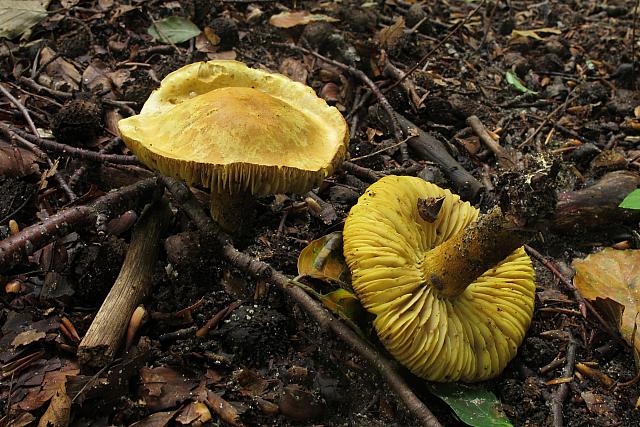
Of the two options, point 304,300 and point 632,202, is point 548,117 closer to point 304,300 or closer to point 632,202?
point 632,202

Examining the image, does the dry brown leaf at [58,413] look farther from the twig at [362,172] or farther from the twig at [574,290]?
the twig at [574,290]

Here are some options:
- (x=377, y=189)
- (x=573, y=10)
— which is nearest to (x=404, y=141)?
(x=377, y=189)

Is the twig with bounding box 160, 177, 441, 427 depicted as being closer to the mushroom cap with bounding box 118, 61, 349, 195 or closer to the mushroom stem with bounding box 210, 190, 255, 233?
the mushroom stem with bounding box 210, 190, 255, 233

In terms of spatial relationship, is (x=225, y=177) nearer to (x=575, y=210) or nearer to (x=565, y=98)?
(x=575, y=210)

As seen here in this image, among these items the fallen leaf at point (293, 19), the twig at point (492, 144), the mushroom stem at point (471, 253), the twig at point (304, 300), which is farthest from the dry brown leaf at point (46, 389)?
the fallen leaf at point (293, 19)

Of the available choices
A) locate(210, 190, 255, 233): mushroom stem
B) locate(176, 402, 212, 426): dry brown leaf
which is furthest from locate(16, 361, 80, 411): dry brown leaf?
locate(210, 190, 255, 233): mushroom stem

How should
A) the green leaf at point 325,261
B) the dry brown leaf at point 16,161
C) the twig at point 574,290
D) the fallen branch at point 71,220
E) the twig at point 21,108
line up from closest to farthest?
the fallen branch at point 71,220 → the green leaf at point 325,261 → the twig at point 574,290 → the dry brown leaf at point 16,161 → the twig at point 21,108
